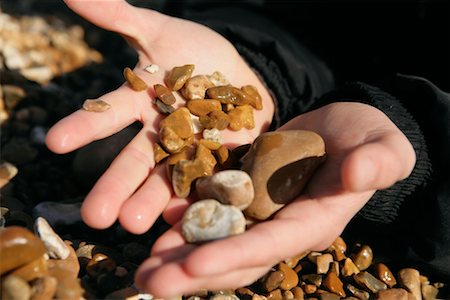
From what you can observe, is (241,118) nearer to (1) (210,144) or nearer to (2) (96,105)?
(1) (210,144)

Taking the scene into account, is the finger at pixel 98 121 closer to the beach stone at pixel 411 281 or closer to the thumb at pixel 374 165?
the thumb at pixel 374 165

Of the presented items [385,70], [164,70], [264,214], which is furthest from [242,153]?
[385,70]

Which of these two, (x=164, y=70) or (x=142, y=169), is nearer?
(x=142, y=169)

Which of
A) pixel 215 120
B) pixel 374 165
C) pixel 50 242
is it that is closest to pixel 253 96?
pixel 215 120

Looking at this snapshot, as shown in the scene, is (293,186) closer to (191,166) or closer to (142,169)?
(191,166)

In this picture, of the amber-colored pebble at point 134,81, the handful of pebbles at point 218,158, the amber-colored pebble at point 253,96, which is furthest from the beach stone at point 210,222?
the amber-colored pebble at point 253,96

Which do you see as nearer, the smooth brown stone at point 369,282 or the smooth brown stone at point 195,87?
the smooth brown stone at point 369,282

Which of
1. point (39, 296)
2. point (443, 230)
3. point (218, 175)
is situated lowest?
point (39, 296)
